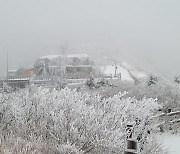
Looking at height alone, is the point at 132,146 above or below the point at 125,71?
below

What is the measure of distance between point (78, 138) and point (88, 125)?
0.41 m

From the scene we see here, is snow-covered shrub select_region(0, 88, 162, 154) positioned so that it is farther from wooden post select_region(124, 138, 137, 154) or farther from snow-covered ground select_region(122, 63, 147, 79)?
snow-covered ground select_region(122, 63, 147, 79)

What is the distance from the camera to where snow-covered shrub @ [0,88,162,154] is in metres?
6.06

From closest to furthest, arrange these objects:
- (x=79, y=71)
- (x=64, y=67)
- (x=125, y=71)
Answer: (x=64, y=67) < (x=79, y=71) < (x=125, y=71)

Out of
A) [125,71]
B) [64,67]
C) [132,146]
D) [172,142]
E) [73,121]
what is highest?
[64,67]

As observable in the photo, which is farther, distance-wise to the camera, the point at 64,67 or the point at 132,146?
the point at 64,67

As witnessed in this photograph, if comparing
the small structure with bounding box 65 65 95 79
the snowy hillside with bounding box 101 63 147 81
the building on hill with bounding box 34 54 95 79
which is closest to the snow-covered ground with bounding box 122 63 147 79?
the snowy hillside with bounding box 101 63 147 81

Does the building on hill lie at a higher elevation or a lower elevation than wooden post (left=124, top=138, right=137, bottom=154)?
higher

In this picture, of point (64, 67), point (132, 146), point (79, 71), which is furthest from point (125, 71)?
point (132, 146)

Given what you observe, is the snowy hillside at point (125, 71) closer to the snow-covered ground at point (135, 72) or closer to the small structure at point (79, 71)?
the snow-covered ground at point (135, 72)

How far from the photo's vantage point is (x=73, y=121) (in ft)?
21.0

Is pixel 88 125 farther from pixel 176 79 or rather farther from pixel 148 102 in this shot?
pixel 176 79

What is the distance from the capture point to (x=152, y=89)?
77.6 feet

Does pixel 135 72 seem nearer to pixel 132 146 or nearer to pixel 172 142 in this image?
pixel 172 142
